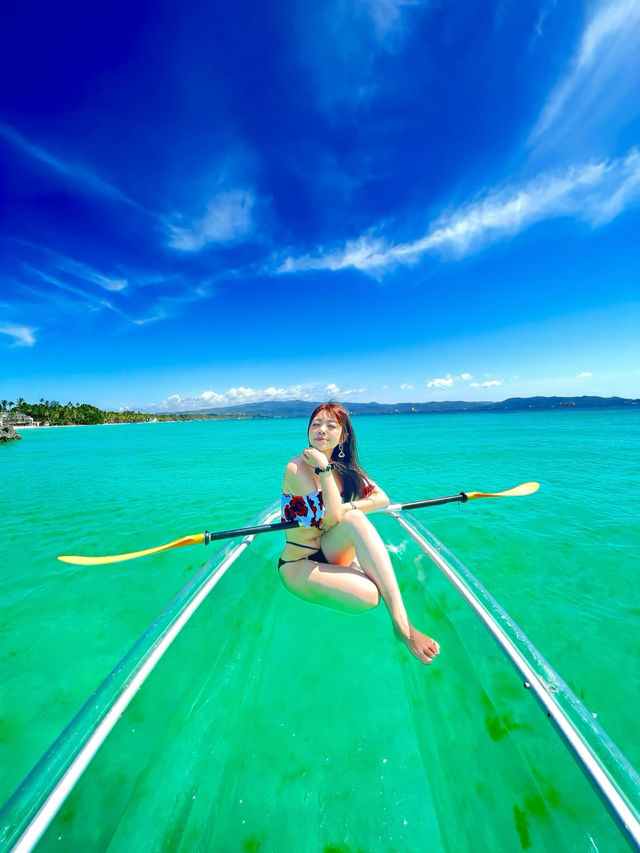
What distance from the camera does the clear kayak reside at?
1.60 meters

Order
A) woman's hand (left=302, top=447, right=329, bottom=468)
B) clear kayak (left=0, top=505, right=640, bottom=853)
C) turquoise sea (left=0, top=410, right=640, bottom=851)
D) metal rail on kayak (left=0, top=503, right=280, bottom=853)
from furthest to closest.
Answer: woman's hand (left=302, top=447, right=329, bottom=468) < turquoise sea (left=0, top=410, right=640, bottom=851) < clear kayak (left=0, top=505, right=640, bottom=853) < metal rail on kayak (left=0, top=503, right=280, bottom=853)

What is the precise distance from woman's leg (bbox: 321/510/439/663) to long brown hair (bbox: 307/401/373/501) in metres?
0.55

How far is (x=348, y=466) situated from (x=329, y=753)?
79.4 inches

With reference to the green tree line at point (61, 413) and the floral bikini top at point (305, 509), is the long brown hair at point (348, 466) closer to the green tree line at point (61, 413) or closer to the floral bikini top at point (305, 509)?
the floral bikini top at point (305, 509)

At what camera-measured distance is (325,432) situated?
2.75 metres

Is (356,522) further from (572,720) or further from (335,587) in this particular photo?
(572,720)

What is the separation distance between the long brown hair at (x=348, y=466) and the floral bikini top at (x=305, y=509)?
39 centimetres

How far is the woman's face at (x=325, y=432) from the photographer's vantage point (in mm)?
2756

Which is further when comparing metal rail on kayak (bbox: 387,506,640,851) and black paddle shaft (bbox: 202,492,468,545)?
black paddle shaft (bbox: 202,492,468,545)

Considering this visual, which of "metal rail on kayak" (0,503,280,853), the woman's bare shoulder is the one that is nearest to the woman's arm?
the woman's bare shoulder

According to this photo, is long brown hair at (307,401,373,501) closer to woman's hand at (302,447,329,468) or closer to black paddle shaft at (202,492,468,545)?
woman's hand at (302,447,329,468)

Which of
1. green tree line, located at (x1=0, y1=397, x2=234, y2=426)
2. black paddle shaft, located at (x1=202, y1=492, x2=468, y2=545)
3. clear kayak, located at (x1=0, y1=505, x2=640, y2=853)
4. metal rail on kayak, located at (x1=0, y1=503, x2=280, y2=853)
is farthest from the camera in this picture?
green tree line, located at (x1=0, y1=397, x2=234, y2=426)

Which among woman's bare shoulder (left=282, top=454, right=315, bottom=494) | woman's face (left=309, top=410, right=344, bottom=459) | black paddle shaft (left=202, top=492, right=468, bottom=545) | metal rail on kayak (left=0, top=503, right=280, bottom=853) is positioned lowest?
metal rail on kayak (left=0, top=503, right=280, bottom=853)

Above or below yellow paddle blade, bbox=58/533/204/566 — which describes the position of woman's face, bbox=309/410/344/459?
above
